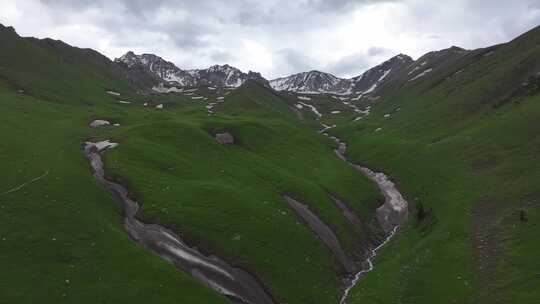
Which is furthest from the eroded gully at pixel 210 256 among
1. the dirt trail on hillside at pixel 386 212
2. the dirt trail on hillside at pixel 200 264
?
the dirt trail on hillside at pixel 386 212

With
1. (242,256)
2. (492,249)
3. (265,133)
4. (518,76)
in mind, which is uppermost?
(518,76)

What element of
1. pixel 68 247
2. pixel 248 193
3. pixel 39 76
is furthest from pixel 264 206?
pixel 39 76

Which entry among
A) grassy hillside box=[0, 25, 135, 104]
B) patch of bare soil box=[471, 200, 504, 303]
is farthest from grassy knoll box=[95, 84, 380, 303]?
grassy hillside box=[0, 25, 135, 104]

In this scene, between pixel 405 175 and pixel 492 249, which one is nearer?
pixel 492 249

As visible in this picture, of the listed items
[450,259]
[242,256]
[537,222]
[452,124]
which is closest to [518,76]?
[452,124]

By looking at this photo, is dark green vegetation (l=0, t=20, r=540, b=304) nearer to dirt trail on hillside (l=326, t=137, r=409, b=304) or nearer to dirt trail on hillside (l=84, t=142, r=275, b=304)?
dirt trail on hillside (l=84, t=142, r=275, b=304)

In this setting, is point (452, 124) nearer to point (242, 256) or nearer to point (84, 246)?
point (242, 256)

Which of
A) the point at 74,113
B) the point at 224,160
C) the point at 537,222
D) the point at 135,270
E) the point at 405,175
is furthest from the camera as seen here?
the point at 74,113
